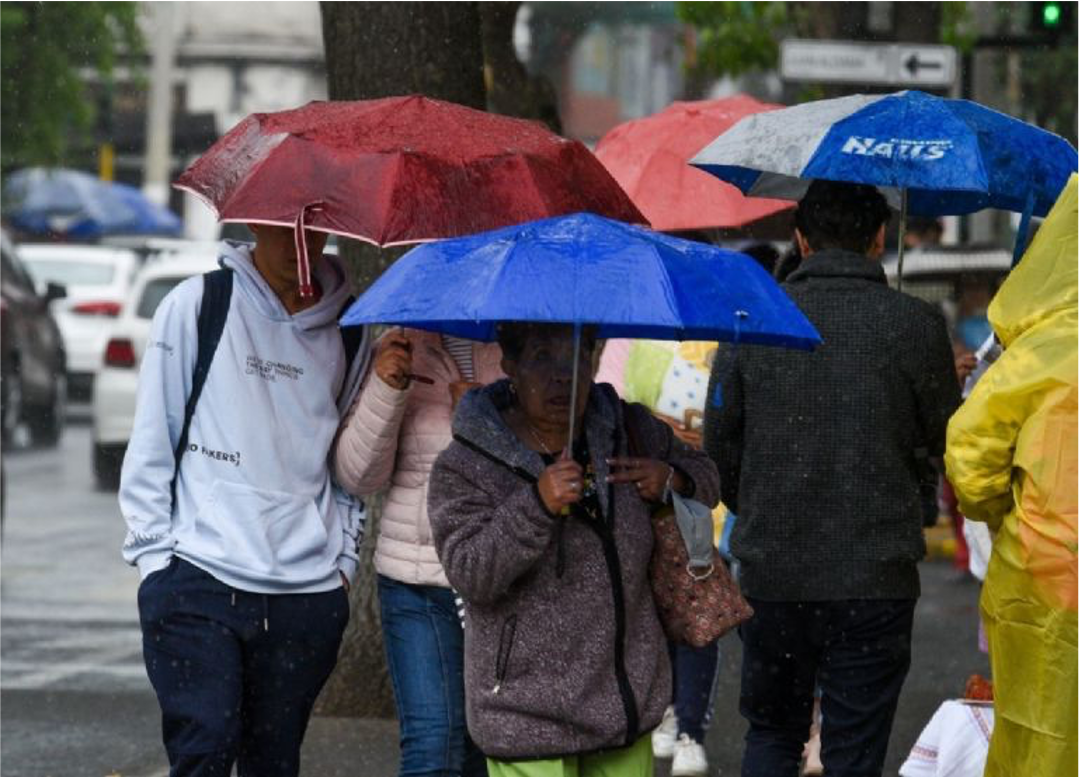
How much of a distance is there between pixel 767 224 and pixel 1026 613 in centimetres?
454

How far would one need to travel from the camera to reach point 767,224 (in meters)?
9.86

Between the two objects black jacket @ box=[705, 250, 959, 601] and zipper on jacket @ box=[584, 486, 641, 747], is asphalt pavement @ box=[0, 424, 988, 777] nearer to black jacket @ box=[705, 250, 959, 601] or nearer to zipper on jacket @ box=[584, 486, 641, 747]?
black jacket @ box=[705, 250, 959, 601]

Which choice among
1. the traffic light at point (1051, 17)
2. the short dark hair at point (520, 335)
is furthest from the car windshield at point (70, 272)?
the short dark hair at point (520, 335)

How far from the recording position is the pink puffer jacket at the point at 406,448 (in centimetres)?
563

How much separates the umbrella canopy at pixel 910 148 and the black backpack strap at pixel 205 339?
1.51m

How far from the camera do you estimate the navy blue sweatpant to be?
550 centimetres

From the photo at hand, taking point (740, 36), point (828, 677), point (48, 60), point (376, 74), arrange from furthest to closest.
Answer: point (48, 60) → point (740, 36) → point (376, 74) → point (828, 677)

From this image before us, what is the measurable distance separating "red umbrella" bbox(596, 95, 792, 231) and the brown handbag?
3025 millimetres

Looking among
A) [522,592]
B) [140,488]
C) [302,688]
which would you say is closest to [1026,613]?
[522,592]

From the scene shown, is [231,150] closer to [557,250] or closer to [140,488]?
[140,488]

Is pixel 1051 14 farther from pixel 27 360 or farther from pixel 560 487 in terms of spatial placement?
pixel 560 487

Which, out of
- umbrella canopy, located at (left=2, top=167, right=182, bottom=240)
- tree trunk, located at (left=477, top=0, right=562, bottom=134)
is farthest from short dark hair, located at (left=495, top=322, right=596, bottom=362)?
umbrella canopy, located at (left=2, top=167, right=182, bottom=240)

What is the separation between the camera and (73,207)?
3747 centimetres

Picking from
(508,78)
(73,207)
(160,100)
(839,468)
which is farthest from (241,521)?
(160,100)
